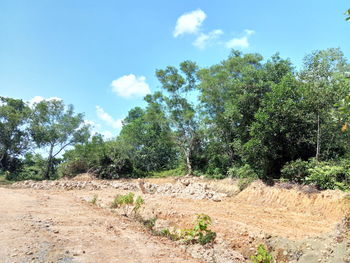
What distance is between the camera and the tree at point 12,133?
2433 centimetres

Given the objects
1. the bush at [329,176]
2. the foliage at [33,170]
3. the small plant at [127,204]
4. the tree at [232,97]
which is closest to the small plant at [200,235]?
the small plant at [127,204]

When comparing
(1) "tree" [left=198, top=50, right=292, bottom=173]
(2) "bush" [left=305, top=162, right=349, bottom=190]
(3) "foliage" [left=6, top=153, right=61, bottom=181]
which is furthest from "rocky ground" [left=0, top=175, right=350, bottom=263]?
(3) "foliage" [left=6, top=153, right=61, bottom=181]

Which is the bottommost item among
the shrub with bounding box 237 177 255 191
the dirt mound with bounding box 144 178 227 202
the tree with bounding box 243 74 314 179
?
the dirt mound with bounding box 144 178 227 202

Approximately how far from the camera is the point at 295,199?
421 inches

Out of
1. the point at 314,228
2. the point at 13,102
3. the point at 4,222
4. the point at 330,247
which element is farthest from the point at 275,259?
the point at 13,102

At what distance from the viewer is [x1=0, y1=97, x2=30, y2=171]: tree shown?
24.3 meters

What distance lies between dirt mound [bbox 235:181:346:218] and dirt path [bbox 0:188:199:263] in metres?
6.13

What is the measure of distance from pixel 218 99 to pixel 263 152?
7.73m

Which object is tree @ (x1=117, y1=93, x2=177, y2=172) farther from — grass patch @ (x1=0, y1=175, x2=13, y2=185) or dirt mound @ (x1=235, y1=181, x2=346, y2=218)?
dirt mound @ (x1=235, y1=181, x2=346, y2=218)

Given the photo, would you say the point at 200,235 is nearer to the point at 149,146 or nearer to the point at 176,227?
the point at 176,227

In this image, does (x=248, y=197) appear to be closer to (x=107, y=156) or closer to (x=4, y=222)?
(x=4, y=222)

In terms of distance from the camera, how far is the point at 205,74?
21.8 m

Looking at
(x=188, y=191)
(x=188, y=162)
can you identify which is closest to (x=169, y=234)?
(x=188, y=191)

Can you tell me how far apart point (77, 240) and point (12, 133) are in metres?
23.3
